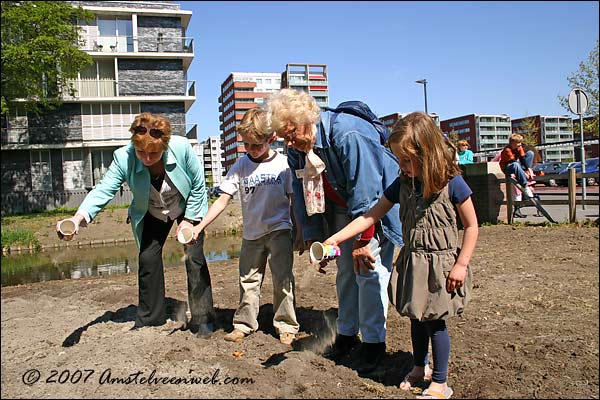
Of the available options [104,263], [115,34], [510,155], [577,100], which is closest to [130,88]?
[115,34]

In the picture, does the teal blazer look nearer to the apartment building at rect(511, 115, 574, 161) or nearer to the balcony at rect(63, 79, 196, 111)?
the apartment building at rect(511, 115, 574, 161)

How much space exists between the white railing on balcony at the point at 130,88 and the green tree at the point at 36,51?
4599mm

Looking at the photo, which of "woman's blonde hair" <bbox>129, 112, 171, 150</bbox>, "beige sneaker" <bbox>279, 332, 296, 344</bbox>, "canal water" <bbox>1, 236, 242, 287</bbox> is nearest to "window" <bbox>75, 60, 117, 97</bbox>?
"canal water" <bbox>1, 236, 242, 287</bbox>

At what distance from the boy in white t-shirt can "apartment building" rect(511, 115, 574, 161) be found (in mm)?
29171

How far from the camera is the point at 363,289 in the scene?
3787 mm

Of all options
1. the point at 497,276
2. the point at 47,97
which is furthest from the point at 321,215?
the point at 47,97

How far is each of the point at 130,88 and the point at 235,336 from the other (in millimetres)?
36617

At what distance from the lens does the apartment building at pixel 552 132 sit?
3544 centimetres

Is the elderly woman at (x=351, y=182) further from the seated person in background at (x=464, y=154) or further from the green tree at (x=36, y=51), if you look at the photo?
the green tree at (x=36, y=51)

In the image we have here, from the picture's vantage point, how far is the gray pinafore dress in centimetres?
315

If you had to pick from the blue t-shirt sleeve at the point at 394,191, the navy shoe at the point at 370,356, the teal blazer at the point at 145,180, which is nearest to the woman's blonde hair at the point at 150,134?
the teal blazer at the point at 145,180

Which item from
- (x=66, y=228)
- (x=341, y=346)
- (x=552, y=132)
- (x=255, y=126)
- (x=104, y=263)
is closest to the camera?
(x=66, y=228)

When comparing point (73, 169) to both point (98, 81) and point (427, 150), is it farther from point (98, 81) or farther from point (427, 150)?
point (427, 150)

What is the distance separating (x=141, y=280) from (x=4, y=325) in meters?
1.62
